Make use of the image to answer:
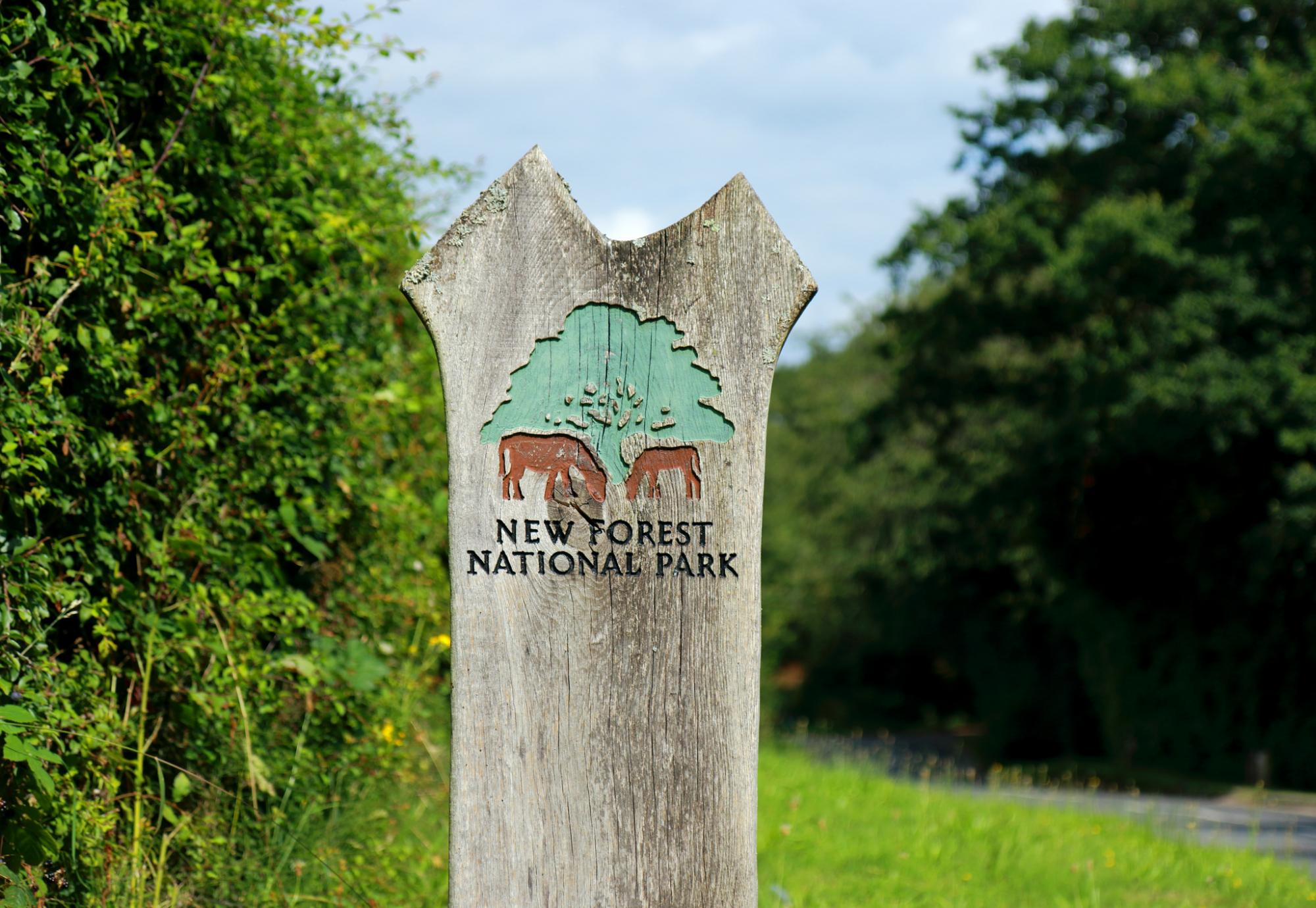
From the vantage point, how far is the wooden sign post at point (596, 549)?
3.09 meters

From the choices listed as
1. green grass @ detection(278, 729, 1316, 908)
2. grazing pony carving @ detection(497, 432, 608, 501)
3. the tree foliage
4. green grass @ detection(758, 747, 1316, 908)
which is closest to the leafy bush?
green grass @ detection(278, 729, 1316, 908)

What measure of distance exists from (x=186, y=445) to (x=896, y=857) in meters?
4.65

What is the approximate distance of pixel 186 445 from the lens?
3.82 metres

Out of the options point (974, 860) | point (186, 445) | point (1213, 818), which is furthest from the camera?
point (1213, 818)

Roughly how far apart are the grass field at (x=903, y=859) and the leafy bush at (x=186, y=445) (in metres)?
0.32

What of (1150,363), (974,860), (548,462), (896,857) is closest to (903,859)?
(896,857)

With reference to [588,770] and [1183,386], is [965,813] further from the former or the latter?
[1183,386]

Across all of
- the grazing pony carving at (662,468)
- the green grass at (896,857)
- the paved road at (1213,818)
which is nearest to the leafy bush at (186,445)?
the green grass at (896,857)

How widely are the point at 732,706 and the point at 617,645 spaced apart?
349mm

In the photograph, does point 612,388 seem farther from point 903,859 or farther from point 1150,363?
point 1150,363

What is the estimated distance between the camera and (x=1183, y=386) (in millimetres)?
13953

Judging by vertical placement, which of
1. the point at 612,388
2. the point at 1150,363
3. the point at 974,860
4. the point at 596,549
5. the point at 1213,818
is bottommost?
the point at 1213,818

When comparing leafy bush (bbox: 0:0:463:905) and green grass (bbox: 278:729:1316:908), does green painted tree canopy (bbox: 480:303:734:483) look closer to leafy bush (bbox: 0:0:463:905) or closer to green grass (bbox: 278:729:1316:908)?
leafy bush (bbox: 0:0:463:905)

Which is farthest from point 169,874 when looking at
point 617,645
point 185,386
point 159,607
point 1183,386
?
point 1183,386
